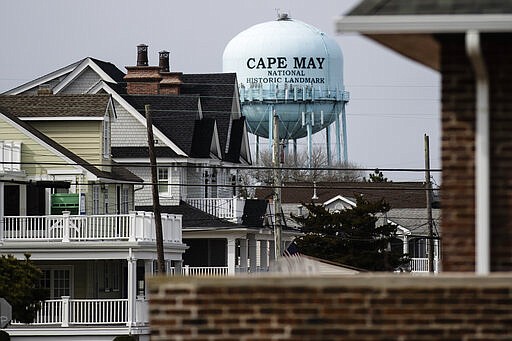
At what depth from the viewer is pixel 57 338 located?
47969mm

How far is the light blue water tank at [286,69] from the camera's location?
8544cm

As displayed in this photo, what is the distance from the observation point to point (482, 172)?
37.9ft

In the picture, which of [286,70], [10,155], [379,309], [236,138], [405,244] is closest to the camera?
[379,309]

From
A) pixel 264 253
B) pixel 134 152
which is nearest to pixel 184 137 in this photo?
pixel 134 152

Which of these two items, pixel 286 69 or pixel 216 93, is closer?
pixel 216 93

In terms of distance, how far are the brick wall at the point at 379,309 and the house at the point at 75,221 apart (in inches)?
1386

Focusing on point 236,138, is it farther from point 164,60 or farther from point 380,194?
point 380,194

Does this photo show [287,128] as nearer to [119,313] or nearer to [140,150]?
[140,150]

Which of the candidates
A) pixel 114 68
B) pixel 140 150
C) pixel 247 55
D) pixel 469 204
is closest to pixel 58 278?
pixel 140 150

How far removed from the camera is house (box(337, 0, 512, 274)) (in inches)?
451

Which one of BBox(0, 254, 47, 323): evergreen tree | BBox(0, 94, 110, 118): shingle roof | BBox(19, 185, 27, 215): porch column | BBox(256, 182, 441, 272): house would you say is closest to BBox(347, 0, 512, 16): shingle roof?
BBox(0, 254, 47, 323): evergreen tree

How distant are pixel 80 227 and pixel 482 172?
38780mm

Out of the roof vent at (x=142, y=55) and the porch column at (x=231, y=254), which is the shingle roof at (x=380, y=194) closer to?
the roof vent at (x=142, y=55)

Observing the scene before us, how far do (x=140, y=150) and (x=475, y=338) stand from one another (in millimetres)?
49471
